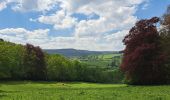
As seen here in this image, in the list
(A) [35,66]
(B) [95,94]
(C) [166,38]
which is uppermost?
(C) [166,38]

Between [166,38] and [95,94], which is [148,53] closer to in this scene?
[166,38]

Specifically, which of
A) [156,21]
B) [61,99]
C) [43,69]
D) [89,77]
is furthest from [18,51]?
[61,99]

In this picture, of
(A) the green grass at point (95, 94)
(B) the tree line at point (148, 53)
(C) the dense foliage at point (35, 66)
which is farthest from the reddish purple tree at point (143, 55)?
(C) the dense foliage at point (35, 66)

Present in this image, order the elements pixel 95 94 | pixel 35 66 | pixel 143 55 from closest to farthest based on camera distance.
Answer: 1. pixel 95 94
2. pixel 143 55
3. pixel 35 66

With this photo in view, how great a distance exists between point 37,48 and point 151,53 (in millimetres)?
74910

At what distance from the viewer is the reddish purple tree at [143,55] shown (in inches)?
2670

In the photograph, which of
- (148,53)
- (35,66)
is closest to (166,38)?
(148,53)

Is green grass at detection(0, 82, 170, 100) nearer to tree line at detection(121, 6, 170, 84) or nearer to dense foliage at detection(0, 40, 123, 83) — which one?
tree line at detection(121, 6, 170, 84)

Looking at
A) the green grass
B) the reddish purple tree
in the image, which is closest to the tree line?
the reddish purple tree

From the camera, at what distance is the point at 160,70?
68125 mm

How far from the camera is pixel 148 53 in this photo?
2692 inches

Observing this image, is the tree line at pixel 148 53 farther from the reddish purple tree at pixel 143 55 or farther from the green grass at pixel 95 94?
the green grass at pixel 95 94

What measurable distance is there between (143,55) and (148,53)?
3.09 ft

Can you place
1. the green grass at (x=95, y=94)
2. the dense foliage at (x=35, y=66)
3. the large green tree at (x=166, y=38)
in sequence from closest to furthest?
the green grass at (x=95, y=94) → the large green tree at (x=166, y=38) → the dense foliage at (x=35, y=66)
